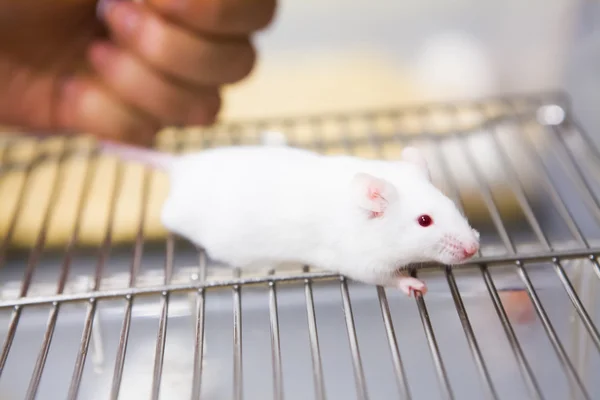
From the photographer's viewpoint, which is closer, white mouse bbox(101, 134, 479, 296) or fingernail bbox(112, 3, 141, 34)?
white mouse bbox(101, 134, 479, 296)

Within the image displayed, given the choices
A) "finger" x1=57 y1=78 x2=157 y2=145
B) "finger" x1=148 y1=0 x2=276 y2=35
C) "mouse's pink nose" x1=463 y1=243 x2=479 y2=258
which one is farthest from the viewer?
"finger" x1=57 y1=78 x2=157 y2=145

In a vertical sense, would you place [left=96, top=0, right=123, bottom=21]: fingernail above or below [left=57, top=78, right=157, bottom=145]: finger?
above

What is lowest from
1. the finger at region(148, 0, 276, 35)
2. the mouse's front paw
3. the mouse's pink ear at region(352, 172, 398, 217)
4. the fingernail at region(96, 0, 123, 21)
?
the mouse's front paw

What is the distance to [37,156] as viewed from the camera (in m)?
0.93

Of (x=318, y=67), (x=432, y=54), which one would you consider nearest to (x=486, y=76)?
(x=432, y=54)

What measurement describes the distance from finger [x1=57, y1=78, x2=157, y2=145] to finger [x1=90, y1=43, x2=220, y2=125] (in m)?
0.02

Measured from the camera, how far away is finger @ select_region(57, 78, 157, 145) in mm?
876

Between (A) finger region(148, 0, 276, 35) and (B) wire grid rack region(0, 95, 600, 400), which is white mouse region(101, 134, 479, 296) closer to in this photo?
(B) wire grid rack region(0, 95, 600, 400)

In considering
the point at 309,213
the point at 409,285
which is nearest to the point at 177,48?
the point at 309,213

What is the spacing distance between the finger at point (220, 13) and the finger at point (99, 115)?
168 mm

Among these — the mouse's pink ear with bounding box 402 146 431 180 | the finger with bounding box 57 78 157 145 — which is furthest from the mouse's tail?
the mouse's pink ear with bounding box 402 146 431 180

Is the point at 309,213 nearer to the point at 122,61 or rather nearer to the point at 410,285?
the point at 410,285

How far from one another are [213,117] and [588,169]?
1.78 ft

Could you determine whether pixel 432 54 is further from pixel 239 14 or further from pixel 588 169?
pixel 239 14
